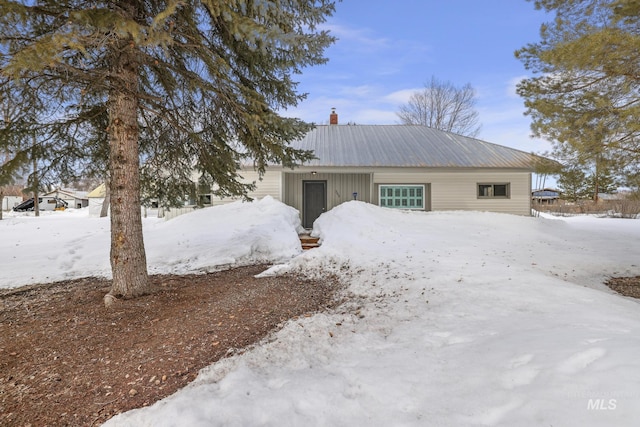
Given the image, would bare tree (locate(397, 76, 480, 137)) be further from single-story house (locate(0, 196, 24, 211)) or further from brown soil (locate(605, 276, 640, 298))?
single-story house (locate(0, 196, 24, 211))

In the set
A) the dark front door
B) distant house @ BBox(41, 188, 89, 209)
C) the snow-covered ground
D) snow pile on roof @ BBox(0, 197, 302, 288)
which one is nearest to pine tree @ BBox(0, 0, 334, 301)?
snow pile on roof @ BBox(0, 197, 302, 288)

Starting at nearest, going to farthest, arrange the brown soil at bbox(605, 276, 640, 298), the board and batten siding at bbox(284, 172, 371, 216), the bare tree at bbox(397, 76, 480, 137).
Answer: the brown soil at bbox(605, 276, 640, 298) → the board and batten siding at bbox(284, 172, 371, 216) → the bare tree at bbox(397, 76, 480, 137)

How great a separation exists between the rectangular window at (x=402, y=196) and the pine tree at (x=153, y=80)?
813cm

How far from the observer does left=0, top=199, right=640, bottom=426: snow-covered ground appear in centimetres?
194

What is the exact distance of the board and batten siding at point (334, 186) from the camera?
1254cm

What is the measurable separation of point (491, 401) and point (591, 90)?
6.21m

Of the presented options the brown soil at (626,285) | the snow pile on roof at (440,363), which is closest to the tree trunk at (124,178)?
the snow pile on roof at (440,363)

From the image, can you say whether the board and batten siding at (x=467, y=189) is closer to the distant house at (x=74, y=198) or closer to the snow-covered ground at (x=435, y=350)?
the snow-covered ground at (x=435, y=350)

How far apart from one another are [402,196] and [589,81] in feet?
25.4

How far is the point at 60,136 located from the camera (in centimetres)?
502

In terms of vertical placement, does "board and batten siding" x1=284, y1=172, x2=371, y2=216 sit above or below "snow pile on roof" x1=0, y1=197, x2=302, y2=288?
above

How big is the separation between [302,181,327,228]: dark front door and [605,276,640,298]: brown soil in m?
8.88

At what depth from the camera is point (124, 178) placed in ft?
14.2

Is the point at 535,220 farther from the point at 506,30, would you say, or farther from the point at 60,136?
the point at 60,136
